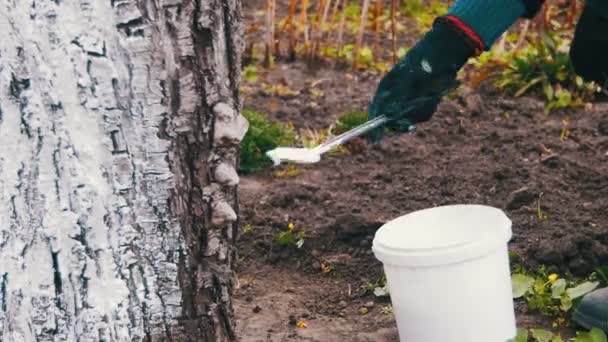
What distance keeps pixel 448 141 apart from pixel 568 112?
1.78 feet

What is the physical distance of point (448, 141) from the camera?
11.9 feet

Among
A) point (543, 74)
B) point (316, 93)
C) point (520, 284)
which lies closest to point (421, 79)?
point (520, 284)

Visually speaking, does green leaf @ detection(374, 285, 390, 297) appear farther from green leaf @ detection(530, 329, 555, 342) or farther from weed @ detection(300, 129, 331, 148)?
weed @ detection(300, 129, 331, 148)

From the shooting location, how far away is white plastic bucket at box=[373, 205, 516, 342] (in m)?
2.07

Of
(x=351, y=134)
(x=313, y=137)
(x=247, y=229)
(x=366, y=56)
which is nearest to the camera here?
(x=351, y=134)

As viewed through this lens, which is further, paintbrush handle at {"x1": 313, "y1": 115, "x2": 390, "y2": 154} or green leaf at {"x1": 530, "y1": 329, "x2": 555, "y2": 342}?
paintbrush handle at {"x1": 313, "y1": 115, "x2": 390, "y2": 154}

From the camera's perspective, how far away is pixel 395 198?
3.16 m

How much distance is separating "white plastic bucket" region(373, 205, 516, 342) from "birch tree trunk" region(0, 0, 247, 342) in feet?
1.48

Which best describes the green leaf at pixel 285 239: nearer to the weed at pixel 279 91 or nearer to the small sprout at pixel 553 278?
the small sprout at pixel 553 278

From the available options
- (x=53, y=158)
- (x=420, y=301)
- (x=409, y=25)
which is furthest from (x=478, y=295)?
(x=409, y=25)

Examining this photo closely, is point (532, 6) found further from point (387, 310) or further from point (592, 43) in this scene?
point (387, 310)

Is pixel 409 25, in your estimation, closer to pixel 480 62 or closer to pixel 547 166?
pixel 480 62

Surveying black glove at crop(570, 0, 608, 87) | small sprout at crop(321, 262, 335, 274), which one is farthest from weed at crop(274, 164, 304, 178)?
black glove at crop(570, 0, 608, 87)

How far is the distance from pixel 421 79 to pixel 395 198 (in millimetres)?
686
